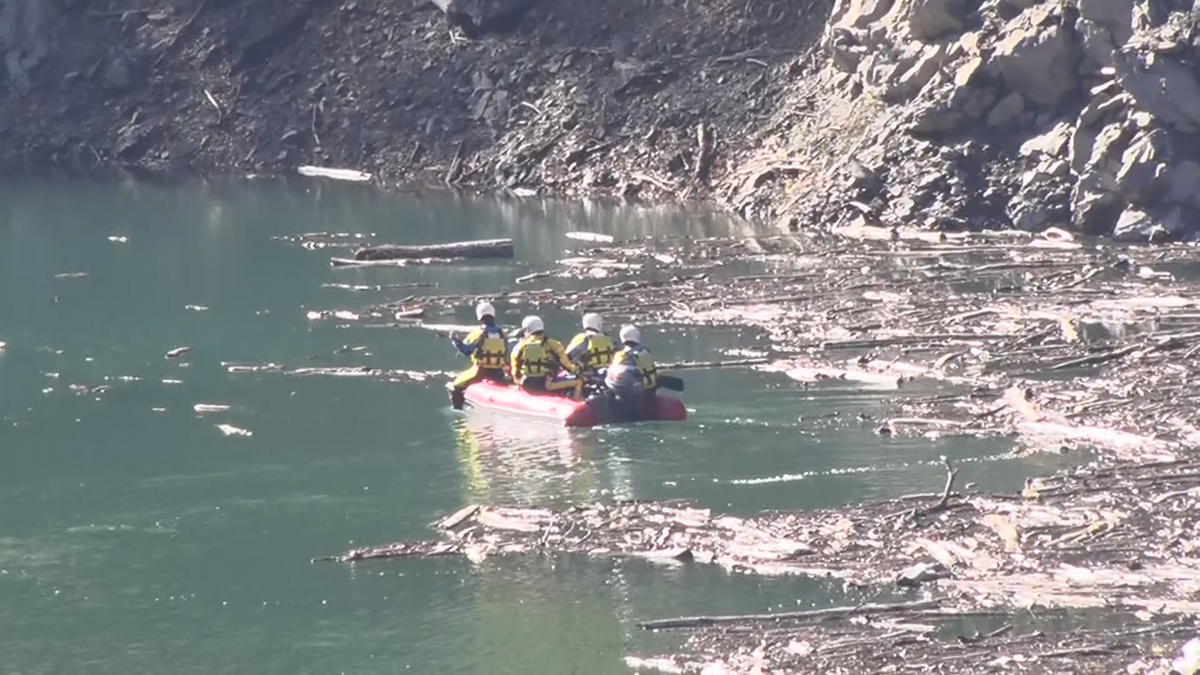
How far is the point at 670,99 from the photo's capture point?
6225cm

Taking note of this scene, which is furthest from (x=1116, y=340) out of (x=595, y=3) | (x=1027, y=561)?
(x=595, y=3)

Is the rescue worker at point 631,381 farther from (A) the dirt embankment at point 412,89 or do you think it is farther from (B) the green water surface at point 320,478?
(A) the dirt embankment at point 412,89

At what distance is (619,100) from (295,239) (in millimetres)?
13822

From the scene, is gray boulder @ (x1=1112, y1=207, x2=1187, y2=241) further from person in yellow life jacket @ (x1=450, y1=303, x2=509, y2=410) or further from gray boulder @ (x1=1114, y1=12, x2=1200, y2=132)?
person in yellow life jacket @ (x1=450, y1=303, x2=509, y2=410)

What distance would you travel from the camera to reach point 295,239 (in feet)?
173

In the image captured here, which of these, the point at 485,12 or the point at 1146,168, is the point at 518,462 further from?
the point at 485,12

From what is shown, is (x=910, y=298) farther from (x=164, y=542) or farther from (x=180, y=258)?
(x=180, y=258)

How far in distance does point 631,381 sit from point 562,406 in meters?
1.21

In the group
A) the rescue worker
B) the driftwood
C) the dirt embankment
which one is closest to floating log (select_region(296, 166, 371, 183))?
the dirt embankment

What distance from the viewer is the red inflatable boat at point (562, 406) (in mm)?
30656

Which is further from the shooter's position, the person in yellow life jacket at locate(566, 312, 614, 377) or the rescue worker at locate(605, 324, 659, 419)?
the person in yellow life jacket at locate(566, 312, 614, 377)

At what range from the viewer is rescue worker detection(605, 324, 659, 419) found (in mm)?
30594

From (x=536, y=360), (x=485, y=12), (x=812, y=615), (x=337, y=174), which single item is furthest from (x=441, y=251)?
(x=812, y=615)

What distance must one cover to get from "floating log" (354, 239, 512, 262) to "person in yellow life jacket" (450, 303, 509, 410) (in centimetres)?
1352
